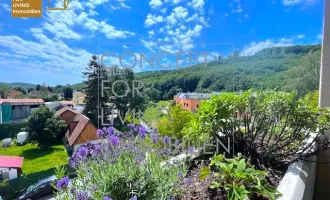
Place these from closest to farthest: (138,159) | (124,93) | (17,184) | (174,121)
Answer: (138,159) < (17,184) < (124,93) < (174,121)

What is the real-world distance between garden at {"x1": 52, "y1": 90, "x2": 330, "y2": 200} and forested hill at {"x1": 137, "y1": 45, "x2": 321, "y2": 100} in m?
0.28

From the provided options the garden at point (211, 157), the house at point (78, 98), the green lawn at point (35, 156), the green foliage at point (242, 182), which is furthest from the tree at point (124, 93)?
the green foliage at point (242, 182)

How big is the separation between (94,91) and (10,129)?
0.55 m

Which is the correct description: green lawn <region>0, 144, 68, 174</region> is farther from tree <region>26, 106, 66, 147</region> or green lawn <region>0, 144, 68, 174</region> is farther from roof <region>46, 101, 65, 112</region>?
roof <region>46, 101, 65, 112</region>

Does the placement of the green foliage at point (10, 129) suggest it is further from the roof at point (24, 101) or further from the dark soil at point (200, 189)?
the dark soil at point (200, 189)

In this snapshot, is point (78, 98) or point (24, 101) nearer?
point (24, 101)

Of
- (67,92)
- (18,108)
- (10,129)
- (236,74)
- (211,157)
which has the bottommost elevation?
(211,157)

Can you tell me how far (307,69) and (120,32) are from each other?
6.37 feet

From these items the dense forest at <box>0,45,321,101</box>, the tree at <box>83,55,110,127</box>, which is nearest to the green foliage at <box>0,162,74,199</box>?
the tree at <box>83,55,110,127</box>

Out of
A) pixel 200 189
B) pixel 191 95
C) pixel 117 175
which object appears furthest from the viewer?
pixel 191 95

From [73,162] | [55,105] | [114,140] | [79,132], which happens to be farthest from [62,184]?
[55,105]

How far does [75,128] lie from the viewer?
1.44 metres

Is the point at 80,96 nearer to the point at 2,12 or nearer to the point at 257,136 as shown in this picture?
the point at 2,12

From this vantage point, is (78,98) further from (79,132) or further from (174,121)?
(174,121)
